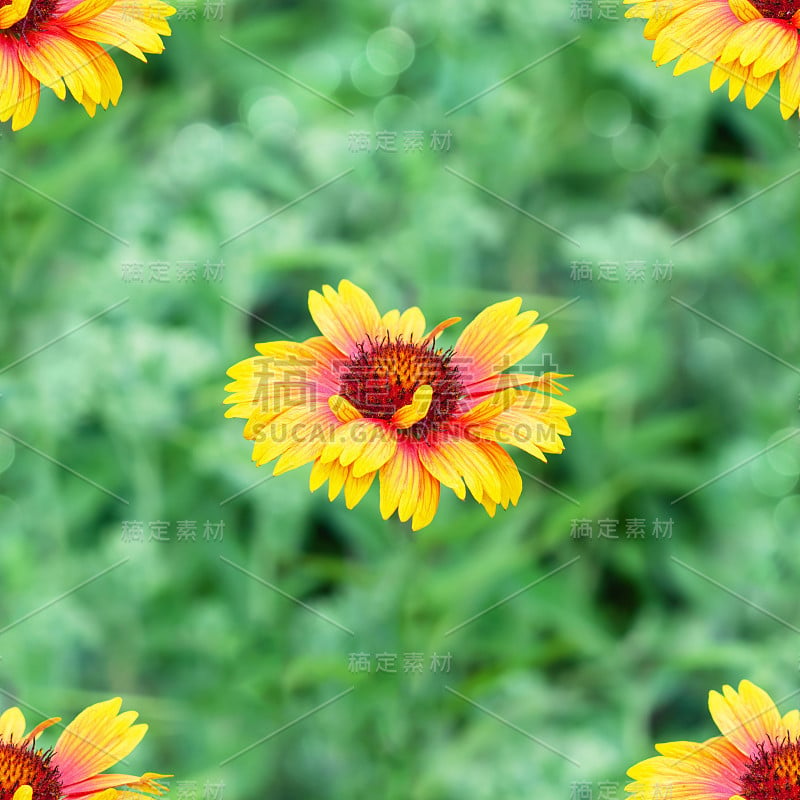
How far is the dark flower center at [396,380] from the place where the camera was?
3.42 feet

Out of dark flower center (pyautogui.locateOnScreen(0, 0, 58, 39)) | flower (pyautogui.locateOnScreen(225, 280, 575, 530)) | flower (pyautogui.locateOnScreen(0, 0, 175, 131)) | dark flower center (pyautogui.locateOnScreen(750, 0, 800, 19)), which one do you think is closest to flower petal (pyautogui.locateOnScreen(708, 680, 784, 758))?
flower (pyautogui.locateOnScreen(225, 280, 575, 530))

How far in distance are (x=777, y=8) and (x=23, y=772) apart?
0.95 metres

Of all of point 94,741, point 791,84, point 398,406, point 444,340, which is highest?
point 791,84

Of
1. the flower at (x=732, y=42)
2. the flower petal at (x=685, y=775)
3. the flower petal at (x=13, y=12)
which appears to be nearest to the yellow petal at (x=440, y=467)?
the flower petal at (x=685, y=775)

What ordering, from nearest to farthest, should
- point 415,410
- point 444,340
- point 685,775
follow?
point 685,775, point 415,410, point 444,340

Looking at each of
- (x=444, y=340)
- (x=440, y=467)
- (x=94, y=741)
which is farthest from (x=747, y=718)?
(x=444, y=340)

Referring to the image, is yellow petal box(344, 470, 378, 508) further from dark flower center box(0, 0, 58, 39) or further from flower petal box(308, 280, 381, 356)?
dark flower center box(0, 0, 58, 39)

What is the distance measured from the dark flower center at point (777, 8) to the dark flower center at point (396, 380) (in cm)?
44

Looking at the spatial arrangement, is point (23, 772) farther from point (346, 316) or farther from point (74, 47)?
point (74, 47)

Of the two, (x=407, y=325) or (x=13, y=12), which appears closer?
(x=13, y=12)

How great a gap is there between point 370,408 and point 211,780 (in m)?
0.88

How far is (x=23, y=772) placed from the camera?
89 cm

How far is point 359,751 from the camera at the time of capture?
70.2 inches

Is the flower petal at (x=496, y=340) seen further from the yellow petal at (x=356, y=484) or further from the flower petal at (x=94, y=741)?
the flower petal at (x=94, y=741)
